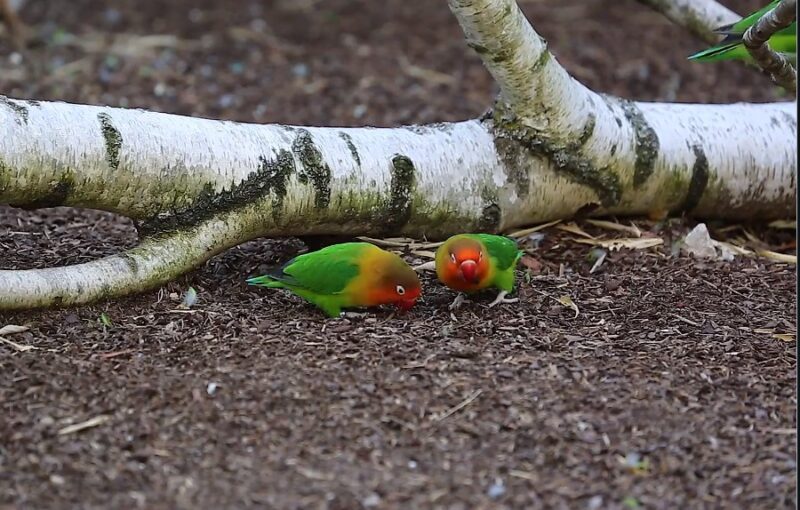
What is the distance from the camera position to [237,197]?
2.97m

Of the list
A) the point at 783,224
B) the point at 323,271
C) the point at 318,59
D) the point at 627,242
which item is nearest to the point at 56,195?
the point at 323,271

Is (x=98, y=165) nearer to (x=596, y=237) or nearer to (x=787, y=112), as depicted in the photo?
(x=596, y=237)

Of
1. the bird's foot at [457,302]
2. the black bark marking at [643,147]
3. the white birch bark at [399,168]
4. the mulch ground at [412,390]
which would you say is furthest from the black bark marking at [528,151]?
the bird's foot at [457,302]

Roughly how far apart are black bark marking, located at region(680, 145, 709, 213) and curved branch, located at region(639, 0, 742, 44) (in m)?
0.61

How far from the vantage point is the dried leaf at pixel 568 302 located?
9.78 feet

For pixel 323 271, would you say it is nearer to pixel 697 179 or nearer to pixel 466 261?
pixel 466 261

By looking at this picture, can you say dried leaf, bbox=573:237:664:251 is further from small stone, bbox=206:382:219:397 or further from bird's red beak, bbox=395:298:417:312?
small stone, bbox=206:382:219:397

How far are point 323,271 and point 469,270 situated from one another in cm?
40

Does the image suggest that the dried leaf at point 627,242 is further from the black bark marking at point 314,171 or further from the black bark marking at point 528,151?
the black bark marking at point 314,171

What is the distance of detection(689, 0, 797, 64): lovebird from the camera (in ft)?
10.7

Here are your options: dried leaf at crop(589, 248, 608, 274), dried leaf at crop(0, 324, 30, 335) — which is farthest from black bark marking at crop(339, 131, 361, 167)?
dried leaf at crop(0, 324, 30, 335)

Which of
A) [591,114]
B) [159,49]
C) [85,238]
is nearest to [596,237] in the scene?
[591,114]

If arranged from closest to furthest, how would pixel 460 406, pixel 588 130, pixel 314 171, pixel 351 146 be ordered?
pixel 460 406, pixel 314 171, pixel 351 146, pixel 588 130

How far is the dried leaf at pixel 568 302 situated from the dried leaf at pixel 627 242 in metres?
0.49
